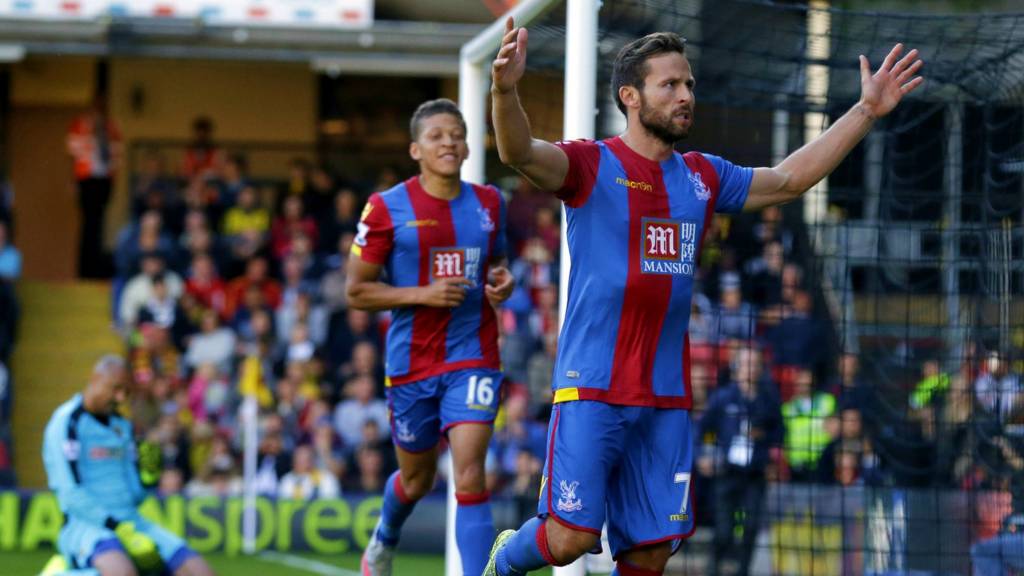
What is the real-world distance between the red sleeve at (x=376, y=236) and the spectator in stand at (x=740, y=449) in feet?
12.4

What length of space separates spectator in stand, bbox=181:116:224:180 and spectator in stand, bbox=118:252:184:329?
1279 millimetres

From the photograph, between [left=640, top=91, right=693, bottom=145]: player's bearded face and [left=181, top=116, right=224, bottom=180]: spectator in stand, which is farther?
[left=181, top=116, right=224, bottom=180]: spectator in stand

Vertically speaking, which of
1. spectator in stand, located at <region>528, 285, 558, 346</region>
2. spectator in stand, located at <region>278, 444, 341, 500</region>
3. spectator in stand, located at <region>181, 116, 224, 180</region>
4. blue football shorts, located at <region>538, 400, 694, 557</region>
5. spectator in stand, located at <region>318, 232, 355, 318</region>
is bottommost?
spectator in stand, located at <region>278, 444, 341, 500</region>

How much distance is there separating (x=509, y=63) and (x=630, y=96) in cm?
74

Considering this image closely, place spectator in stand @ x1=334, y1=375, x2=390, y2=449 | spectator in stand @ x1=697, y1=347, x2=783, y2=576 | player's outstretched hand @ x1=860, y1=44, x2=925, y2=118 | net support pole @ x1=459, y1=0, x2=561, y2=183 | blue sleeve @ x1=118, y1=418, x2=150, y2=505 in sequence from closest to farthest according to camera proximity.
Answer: player's outstretched hand @ x1=860, y1=44, x2=925, y2=118
net support pole @ x1=459, y1=0, x2=561, y2=183
blue sleeve @ x1=118, y1=418, x2=150, y2=505
spectator in stand @ x1=697, y1=347, x2=783, y2=576
spectator in stand @ x1=334, y1=375, x2=390, y2=449

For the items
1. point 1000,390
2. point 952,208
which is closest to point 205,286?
point 952,208

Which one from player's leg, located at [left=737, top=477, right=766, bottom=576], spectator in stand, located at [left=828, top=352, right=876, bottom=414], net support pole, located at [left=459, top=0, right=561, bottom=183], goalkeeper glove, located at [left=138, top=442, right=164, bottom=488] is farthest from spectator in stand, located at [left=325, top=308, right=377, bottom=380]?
net support pole, located at [left=459, top=0, right=561, bottom=183]

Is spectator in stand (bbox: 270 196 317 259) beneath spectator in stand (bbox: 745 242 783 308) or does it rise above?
above

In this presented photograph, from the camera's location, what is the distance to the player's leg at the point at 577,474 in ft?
19.2

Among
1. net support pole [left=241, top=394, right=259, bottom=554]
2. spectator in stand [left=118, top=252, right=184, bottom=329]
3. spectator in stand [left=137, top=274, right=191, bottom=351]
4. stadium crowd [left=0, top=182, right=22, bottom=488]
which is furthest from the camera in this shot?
spectator in stand [left=118, top=252, right=184, bottom=329]

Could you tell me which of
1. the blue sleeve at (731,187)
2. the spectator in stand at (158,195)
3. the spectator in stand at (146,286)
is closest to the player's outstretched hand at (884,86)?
the blue sleeve at (731,187)

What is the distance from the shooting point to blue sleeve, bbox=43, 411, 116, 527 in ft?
29.8

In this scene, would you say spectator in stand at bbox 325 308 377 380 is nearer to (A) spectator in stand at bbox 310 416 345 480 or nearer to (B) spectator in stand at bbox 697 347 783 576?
(A) spectator in stand at bbox 310 416 345 480

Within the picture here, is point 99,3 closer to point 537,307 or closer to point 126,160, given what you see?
point 126,160
